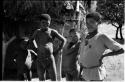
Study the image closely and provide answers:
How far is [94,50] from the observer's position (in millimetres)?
3084

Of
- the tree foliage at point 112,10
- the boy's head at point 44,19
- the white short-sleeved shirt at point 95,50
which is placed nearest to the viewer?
the white short-sleeved shirt at point 95,50

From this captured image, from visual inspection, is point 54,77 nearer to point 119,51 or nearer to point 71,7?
point 119,51

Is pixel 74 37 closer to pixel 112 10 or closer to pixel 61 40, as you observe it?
pixel 61 40

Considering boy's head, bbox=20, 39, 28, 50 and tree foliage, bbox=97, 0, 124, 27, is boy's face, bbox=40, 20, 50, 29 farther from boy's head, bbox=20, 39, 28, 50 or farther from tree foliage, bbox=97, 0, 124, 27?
tree foliage, bbox=97, 0, 124, 27

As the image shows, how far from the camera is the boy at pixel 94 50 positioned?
10.0 feet

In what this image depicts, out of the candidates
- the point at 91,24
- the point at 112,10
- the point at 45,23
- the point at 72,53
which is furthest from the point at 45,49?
the point at 112,10

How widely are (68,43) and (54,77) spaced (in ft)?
2.20

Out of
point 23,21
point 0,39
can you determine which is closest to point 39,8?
point 23,21

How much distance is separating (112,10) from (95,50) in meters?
8.78

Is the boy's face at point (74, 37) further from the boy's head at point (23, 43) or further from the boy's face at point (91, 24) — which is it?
the boy's face at point (91, 24)

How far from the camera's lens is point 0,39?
16.4 ft

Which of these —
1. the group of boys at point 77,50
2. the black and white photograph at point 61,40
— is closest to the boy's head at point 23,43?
the black and white photograph at point 61,40

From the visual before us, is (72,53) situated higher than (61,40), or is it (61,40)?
(61,40)

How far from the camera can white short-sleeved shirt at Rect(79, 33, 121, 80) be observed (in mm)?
3049
